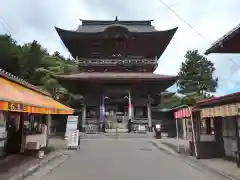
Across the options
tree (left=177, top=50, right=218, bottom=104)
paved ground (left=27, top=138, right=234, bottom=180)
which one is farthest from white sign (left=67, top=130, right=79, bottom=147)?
tree (left=177, top=50, right=218, bottom=104)

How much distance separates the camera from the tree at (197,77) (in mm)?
57562

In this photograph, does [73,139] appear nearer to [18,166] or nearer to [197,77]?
[18,166]

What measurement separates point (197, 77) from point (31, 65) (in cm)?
3647

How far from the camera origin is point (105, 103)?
32750 mm

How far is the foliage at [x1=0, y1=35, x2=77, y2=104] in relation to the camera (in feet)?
109

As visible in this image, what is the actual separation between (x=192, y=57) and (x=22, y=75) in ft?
136

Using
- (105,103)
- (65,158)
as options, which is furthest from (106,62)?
(65,158)

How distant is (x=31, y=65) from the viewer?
140 ft

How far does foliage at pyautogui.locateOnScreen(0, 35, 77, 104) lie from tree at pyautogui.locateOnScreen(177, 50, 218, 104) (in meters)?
28.5

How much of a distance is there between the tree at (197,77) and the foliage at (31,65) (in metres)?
28.5

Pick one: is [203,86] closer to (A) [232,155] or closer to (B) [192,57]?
(B) [192,57]

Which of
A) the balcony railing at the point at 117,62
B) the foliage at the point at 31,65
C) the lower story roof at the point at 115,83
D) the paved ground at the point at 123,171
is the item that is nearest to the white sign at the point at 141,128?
the lower story roof at the point at 115,83

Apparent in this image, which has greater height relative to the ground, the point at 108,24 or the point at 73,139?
the point at 108,24

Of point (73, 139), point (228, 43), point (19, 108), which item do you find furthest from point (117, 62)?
point (19, 108)
